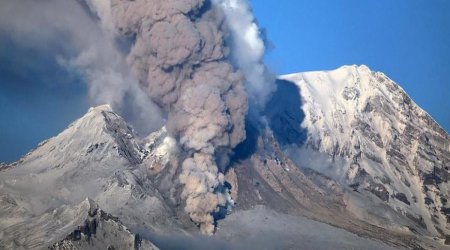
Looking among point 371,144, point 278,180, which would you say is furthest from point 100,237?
point 371,144

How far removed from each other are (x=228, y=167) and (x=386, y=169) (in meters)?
49.9

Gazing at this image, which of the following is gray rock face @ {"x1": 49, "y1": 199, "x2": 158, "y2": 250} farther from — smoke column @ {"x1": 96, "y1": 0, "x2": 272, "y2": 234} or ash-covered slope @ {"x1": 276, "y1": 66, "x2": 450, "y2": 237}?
ash-covered slope @ {"x1": 276, "y1": 66, "x2": 450, "y2": 237}

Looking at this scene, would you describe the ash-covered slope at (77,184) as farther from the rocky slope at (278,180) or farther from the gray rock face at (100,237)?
the gray rock face at (100,237)

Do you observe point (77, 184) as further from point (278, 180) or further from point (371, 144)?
point (371, 144)

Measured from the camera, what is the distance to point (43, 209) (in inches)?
3745

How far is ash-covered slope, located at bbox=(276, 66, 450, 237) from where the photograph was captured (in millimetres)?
127062

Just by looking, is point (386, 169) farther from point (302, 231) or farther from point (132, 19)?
point (132, 19)

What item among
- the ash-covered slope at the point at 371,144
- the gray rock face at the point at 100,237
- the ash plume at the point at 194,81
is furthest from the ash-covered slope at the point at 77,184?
the ash-covered slope at the point at 371,144

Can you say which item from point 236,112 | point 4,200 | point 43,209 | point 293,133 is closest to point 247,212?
point 236,112

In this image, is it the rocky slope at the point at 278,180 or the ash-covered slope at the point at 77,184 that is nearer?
the ash-covered slope at the point at 77,184

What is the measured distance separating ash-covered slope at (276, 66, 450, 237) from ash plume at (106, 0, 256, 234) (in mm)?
36195

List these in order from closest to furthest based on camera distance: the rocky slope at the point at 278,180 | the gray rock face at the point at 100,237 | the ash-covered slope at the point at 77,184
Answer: the gray rock face at the point at 100,237 → the ash-covered slope at the point at 77,184 → the rocky slope at the point at 278,180

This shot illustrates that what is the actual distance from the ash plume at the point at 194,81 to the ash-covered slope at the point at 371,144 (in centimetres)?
3619

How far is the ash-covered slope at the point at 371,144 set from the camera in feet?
417
